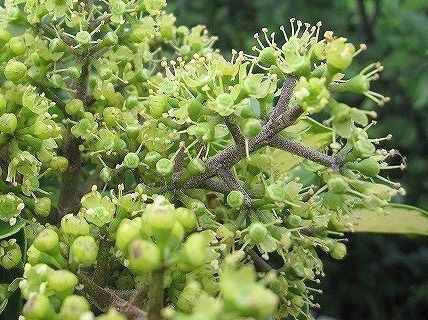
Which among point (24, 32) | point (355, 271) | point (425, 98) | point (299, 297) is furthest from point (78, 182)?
point (355, 271)

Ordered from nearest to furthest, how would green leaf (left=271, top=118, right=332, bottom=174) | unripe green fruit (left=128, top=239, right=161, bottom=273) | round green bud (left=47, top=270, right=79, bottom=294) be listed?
unripe green fruit (left=128, top=239, right=161, bottom=273), round green bud (left=47, top=270, right=79, bottom=294), green leaf (left=271, top=118, right=332, bottom=174)

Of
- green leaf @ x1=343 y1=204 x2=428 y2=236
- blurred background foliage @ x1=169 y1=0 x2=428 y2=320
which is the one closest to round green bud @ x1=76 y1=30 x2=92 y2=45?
green leaf @ x1=343 y1=204 x2=428 y2=236

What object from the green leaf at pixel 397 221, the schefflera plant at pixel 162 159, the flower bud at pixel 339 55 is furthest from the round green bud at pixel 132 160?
the green leaf at pixel 397 221

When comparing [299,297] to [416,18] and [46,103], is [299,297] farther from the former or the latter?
[416,18]

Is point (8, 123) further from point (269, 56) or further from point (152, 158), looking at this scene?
point (269, 56)

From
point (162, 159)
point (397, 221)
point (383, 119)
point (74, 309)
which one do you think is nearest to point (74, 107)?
point (162, 159)

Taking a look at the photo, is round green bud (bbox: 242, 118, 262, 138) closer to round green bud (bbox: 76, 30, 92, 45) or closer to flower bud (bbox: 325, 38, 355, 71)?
flower bud (bbox: 325, 38, 355, 71)
